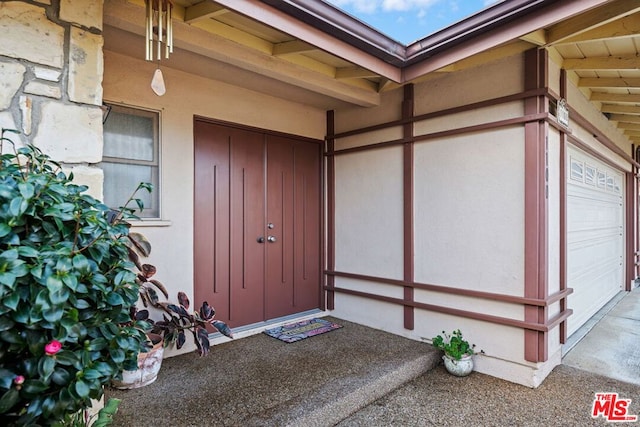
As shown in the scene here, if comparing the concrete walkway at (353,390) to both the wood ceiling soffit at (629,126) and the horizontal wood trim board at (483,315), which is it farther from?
the wood ceiling soffit at (629,126)

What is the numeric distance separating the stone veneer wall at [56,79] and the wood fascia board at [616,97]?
493 centimetres

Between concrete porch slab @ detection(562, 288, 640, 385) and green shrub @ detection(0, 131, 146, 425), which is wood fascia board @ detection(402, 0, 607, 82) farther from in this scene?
A: concrete porch slab @ detection(562, 288, 640, 385)

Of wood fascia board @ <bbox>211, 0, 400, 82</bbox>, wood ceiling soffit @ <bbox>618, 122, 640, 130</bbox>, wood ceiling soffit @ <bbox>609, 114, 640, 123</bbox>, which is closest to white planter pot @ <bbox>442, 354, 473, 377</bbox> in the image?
wood fascia board @ <bbox>211, 0, 400, 82</bbox>

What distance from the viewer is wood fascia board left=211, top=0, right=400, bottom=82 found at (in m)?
2.17

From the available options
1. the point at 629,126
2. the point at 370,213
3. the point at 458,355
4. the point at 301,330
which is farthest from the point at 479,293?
the point at 629,126

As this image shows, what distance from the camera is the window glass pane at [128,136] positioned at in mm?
2994

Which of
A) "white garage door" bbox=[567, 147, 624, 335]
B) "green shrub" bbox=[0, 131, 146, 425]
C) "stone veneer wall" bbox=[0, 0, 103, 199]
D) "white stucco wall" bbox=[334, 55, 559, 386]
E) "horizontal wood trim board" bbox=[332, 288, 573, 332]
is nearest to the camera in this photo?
"green shrub" bbox=[0, 131, 146, 425]

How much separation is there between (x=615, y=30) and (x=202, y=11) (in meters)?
2.90

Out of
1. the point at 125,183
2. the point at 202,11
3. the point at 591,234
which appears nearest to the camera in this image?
the point at 202,11

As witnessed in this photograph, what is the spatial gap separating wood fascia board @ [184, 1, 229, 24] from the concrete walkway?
99.1 inches

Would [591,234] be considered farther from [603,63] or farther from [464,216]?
[464,216]

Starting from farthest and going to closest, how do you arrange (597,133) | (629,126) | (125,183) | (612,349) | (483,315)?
(629,126) < (597,133) < (612,349) < (483,315) < (125,183)

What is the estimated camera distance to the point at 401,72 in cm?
328

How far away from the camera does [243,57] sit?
2.93m
